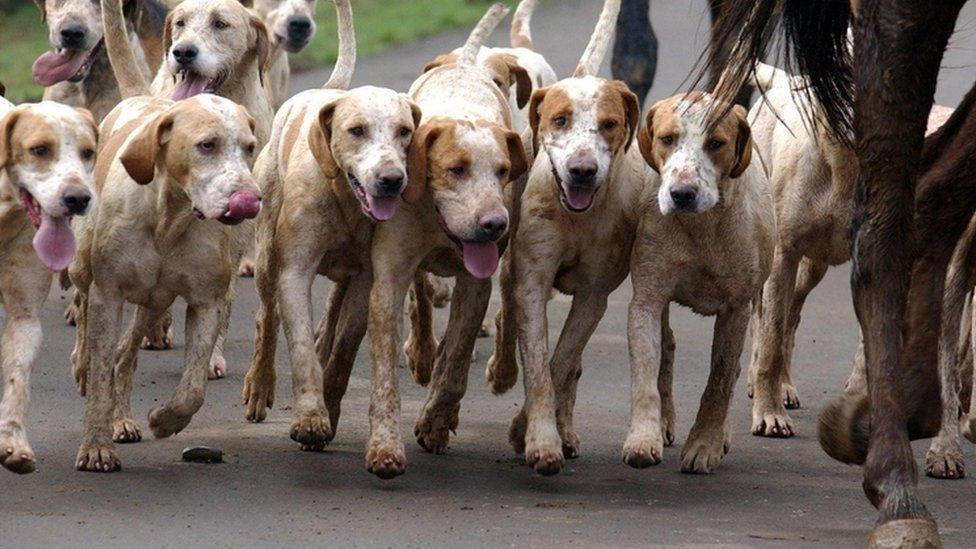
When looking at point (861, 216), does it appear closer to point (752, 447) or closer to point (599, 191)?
point (599, 191)

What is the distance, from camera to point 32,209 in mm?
6875

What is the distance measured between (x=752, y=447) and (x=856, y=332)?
9.14 ft

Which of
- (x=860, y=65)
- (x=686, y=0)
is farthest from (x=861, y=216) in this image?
(x=686, y=0)

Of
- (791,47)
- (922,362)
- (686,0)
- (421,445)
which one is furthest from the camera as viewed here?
(686,0)

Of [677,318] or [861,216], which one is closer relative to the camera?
[861,216]

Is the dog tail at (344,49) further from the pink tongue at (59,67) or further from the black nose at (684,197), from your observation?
the black nose at (684,197)

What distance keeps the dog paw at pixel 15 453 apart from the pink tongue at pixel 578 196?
1946mm

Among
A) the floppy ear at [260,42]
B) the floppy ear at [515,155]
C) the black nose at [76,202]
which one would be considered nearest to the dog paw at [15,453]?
the black nose at [76,202]

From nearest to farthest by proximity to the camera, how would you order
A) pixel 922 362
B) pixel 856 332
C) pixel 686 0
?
pixel 922 362
pixel 856 332
pixel 686 0

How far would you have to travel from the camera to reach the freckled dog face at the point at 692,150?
712 cm

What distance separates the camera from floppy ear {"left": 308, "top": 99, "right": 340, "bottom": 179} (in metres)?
7.28

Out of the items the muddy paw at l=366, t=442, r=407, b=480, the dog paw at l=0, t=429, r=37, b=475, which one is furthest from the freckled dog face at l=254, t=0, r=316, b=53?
the dog paw at l=0, t=429, r=37, b=475

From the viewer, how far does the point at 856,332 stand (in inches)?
421

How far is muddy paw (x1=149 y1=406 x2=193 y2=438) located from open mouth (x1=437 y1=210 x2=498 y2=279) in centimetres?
108
